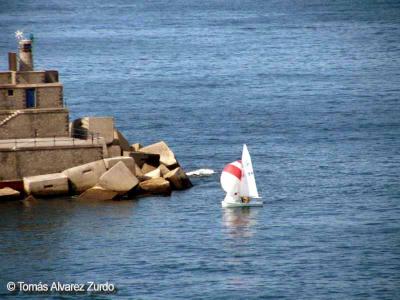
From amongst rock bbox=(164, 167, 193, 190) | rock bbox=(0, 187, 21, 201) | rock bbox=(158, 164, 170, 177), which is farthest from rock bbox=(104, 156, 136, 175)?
rock bbox=(0, 187, 21, 201)

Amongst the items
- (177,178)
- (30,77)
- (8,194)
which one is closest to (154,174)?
(177,178)

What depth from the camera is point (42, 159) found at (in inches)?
3740

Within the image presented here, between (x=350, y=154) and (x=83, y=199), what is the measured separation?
25.0 metres

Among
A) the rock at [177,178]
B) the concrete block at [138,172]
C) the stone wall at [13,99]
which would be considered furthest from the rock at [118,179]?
the stone wall at [13,99]

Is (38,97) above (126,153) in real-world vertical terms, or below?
above

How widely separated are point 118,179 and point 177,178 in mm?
5328

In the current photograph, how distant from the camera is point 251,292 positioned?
7781 centimetres

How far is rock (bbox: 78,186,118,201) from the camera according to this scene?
94125mm

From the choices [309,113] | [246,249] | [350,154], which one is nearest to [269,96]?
[309,113]

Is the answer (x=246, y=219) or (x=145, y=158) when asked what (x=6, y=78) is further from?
(x=246, y=219)

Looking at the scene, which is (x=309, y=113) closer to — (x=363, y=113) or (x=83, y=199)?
(x=363, y=113)

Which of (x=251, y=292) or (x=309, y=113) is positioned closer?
(x=251, y=292)

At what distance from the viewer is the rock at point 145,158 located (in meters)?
99.3

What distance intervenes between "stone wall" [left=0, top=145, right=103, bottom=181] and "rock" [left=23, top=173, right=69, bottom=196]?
100cm
